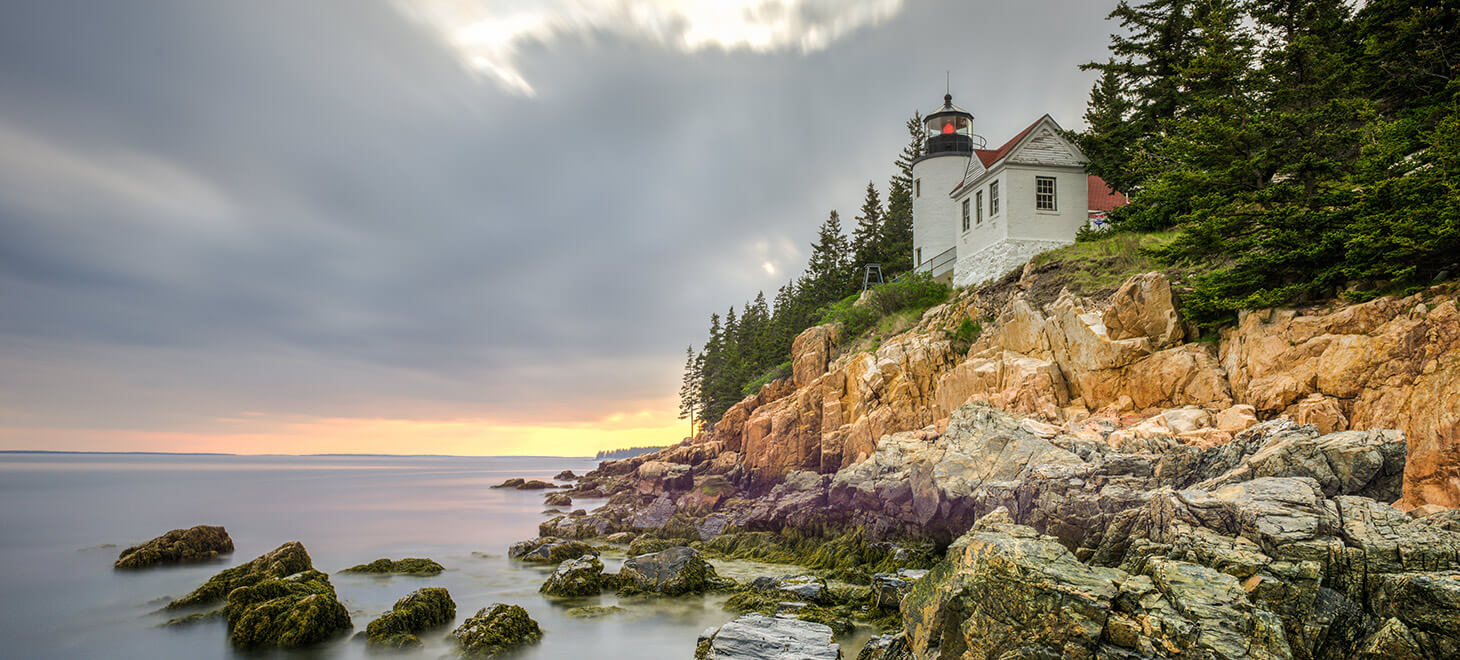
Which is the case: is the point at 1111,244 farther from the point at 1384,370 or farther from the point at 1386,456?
the point at 1386,456

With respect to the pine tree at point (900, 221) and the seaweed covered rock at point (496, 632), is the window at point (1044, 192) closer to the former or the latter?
the pine tree at point (900, 221)

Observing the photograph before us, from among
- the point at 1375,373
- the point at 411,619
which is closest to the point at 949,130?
the point at 1375,373

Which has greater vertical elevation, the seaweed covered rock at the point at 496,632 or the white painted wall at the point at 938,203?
the white painted wall at the point at 938,203

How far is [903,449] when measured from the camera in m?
19.1

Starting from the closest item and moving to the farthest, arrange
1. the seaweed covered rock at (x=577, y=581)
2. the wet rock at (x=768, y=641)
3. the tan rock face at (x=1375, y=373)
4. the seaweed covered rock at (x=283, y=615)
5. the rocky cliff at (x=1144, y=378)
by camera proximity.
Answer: the wet rock at (x=768, y=641) → the tan rock face at (x=1375, y=373) → the rocky cliff at (x=1144, y=378) → the seaweed covered rock at (x=283, y=615) → the seaweed covered rock at (x=577, y=581)

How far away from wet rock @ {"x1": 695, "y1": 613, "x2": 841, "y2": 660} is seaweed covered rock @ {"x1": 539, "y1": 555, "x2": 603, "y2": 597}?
221 inches

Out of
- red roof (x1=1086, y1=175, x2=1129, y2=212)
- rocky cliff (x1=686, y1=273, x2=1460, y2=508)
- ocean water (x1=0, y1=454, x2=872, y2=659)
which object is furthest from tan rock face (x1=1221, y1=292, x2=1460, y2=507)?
red roof (x1=1086, y1=175, x2=1129, y2=212)

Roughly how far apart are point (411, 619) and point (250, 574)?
5173 millimetres

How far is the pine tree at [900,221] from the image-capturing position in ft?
133

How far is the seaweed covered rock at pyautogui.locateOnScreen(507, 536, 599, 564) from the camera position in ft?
66.9

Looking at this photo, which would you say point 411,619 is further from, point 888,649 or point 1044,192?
point 1044,192

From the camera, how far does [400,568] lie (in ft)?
62.7

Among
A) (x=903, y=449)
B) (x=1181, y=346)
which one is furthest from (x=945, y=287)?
(x=1181, y=346)

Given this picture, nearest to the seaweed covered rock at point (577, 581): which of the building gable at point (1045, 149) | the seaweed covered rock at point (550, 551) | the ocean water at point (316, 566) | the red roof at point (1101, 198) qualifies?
the ocean water at point (316, 566)
